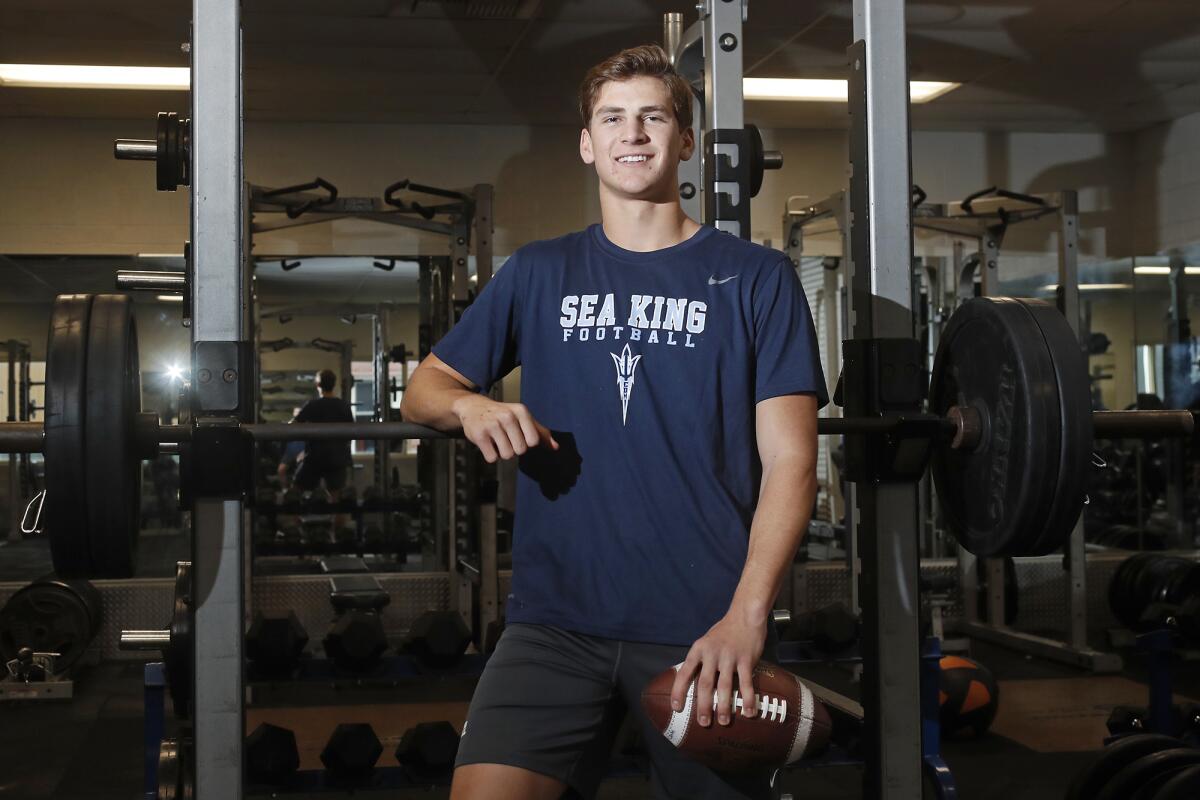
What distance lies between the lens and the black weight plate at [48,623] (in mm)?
4773

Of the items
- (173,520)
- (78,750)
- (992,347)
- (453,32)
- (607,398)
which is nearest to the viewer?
(607,398)

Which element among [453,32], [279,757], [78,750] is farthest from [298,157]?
[279,757]

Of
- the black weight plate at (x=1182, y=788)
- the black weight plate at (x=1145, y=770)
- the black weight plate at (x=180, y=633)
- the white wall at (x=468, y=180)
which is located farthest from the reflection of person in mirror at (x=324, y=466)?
the black weight plate at (x=1182, y=788)

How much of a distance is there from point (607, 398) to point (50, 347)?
68 cm

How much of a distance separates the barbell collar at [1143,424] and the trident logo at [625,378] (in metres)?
0.74

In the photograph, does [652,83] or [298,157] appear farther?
[298,157]

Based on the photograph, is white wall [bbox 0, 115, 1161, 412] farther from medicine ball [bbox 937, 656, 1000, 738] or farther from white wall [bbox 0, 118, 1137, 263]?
medicine ball [bbox 937, 656, 1000, 738]

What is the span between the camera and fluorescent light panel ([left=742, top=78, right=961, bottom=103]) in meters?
5.25

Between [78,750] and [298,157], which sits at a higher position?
Result: [298,157]

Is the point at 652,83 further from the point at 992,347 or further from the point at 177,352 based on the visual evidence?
the point at 177,352

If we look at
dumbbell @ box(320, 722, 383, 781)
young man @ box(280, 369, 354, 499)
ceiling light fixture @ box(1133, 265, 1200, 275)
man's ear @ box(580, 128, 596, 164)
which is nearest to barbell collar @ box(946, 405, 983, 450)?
man's ear @ box(580, 128, 596, 164)

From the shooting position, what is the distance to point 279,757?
3094mm

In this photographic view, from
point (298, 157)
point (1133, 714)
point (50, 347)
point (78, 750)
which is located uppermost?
point (298, 157)

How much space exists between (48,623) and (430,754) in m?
2.42
